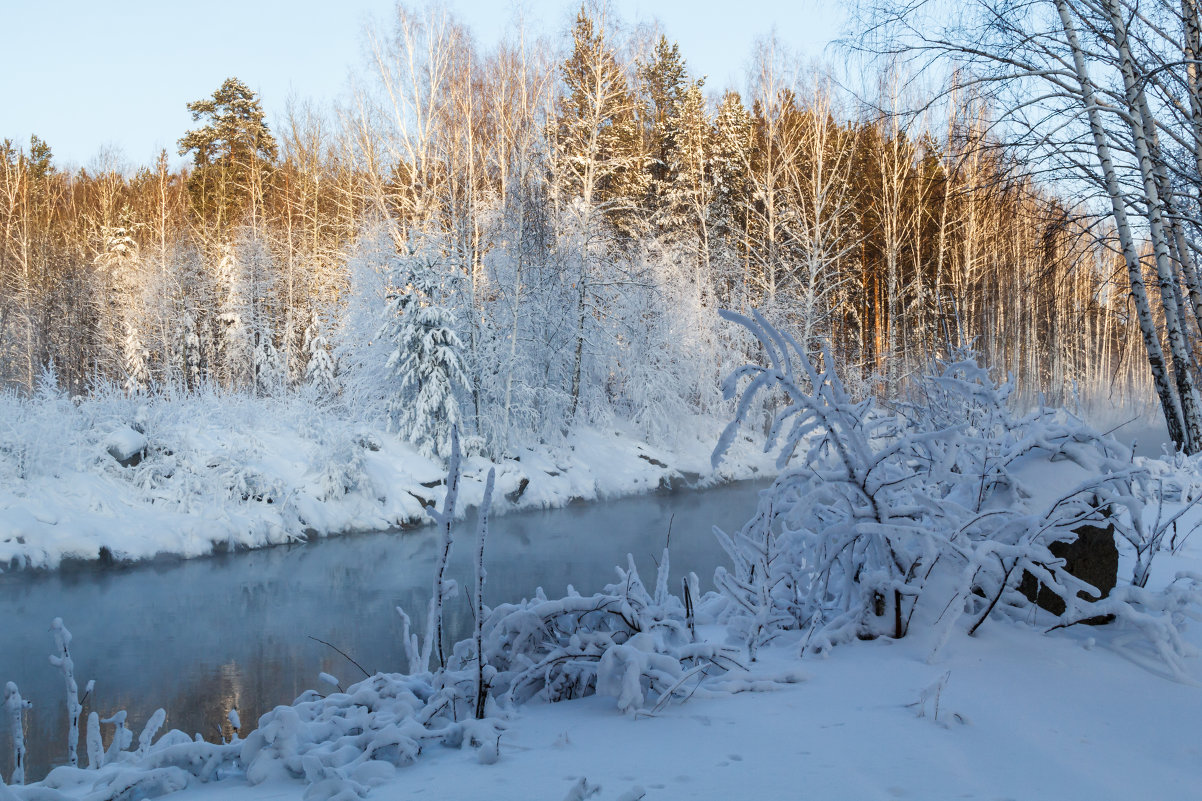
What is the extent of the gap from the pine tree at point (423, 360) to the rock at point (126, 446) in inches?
162

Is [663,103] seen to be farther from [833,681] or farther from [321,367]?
[833,681]

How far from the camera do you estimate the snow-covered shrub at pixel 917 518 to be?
3.01 m

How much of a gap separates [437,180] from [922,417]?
1452 centimetres

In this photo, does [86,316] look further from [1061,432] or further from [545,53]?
[1061,432]

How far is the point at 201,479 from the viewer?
1164 cm

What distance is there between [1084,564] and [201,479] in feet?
36.1

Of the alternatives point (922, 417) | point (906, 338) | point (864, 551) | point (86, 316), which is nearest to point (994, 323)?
point (906, 338)

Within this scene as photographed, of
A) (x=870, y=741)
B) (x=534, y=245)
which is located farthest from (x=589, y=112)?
(x=870, y=741)

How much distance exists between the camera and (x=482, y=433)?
15.9 metres

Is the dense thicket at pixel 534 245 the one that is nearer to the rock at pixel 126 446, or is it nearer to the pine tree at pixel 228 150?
the pine tree at pixel 228 150

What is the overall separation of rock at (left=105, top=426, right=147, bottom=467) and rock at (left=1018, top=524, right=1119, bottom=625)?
1140 centimetres

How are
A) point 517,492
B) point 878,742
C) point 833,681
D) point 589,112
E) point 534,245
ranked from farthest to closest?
point 589,112 < point 534,245 < point 517,492 < point 833,681 < point 878,742

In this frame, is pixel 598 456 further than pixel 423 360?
Yes

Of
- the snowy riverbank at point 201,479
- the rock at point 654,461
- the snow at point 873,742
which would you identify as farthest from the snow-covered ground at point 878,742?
the rock at point 654,461
